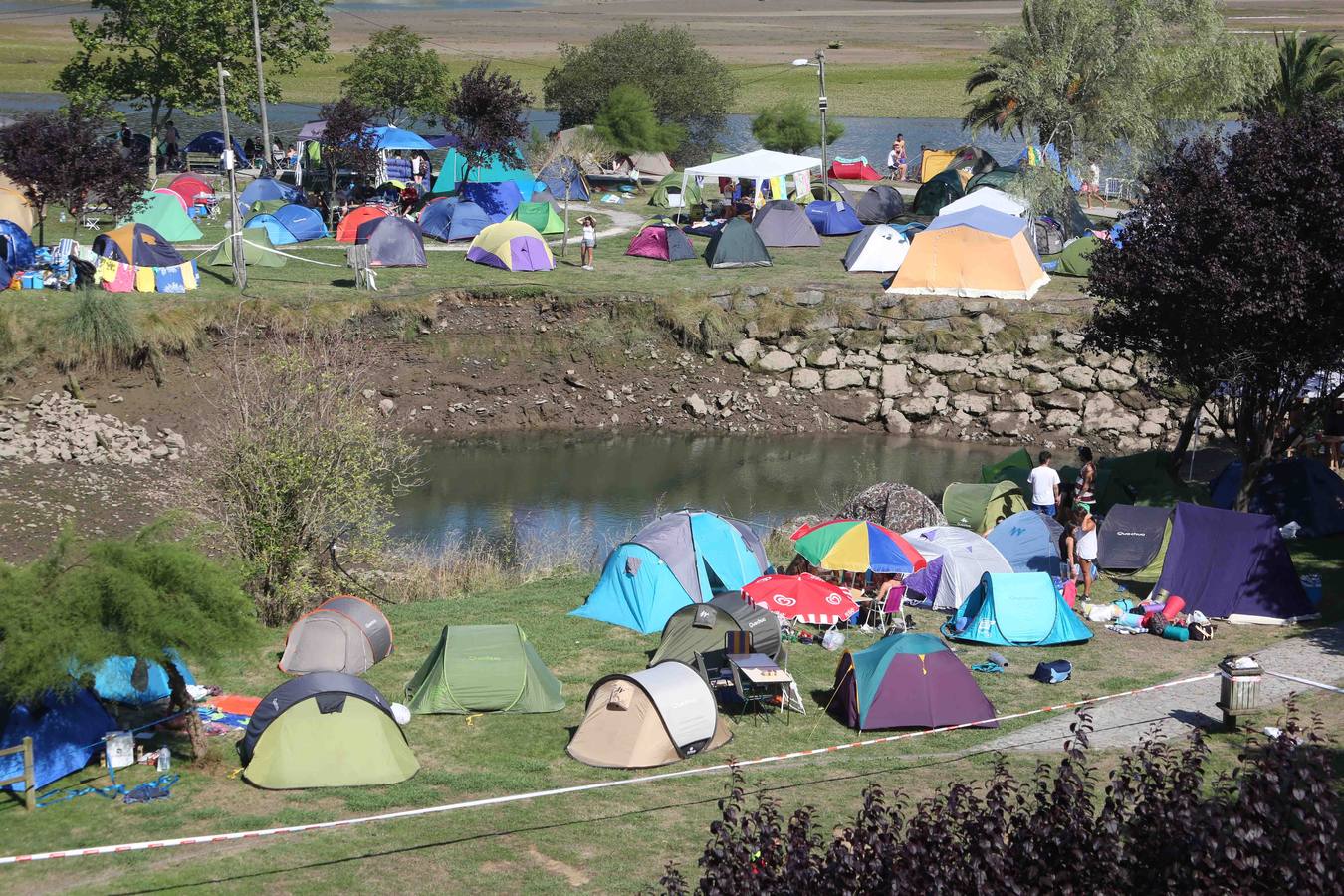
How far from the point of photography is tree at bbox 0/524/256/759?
38.2ft

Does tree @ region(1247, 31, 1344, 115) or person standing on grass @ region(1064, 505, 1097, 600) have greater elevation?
tree @ region(1247, 31, 1344, 115)

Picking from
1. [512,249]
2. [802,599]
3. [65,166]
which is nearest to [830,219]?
[512,249]

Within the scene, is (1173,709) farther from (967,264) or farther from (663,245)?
(663,245)

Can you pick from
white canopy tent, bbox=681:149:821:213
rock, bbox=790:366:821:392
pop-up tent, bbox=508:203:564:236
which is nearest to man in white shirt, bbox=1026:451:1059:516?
rock, bbox=790:366:821:392

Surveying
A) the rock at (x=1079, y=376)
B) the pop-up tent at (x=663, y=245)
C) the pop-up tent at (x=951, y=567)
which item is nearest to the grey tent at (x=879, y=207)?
the pop-up tent at (x=663, y=245)

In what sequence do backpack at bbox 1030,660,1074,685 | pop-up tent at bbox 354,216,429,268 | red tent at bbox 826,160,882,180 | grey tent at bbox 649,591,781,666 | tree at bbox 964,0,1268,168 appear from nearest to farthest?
1. backpack at bbox 1030,660,1074,685
2. grey tent at bbox 649,591,781,666
3. pop-up tent at bbox 354,216,429,268
4. tree at bbox 964,0,1268,168
5. red tent at bbox 826,160,882,180

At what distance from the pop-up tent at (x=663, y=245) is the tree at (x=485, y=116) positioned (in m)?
4.23

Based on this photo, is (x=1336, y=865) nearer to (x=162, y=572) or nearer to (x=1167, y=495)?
(x=162, y=572)

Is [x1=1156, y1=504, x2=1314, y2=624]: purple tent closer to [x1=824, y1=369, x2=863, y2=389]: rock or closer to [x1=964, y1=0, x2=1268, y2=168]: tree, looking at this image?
[x1=824, y1=369, x2=863, y2=389]: rock

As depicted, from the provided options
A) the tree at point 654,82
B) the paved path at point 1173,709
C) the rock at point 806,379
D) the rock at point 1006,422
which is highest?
the tree at point 654,82

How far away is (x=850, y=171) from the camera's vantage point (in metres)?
44.9

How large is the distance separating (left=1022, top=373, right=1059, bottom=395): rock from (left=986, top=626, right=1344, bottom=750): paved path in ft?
49.1

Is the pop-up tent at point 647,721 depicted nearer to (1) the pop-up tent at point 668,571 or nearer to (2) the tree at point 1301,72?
(1) the pop-up tent at point 668,571

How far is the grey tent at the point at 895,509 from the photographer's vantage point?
66.5ft
